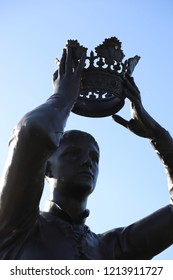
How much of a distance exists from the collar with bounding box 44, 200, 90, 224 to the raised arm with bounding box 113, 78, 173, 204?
0.90 m

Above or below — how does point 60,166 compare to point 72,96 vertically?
below

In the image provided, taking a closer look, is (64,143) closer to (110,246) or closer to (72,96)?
(72,96)

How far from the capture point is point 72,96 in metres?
6.47

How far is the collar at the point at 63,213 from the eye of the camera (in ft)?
22.1

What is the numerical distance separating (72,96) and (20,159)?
0.99 m

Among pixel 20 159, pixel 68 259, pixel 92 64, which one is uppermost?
pixel 92 64

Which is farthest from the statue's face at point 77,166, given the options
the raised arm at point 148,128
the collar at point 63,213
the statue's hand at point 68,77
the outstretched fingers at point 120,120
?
the statue's hand at point 68,77

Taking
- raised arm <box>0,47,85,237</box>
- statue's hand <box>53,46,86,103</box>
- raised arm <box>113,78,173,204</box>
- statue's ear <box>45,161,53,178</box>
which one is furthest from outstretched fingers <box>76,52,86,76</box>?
statue's ear <box>45,161,53,178</box>

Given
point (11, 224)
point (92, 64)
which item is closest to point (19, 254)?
point (11, 224)

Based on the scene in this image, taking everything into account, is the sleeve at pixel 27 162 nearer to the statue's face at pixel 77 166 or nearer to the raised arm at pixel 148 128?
the statue's face at pixel 77 166

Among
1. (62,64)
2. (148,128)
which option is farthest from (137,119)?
(62,64)

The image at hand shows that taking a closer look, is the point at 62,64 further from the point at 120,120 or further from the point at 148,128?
the point at 148,128

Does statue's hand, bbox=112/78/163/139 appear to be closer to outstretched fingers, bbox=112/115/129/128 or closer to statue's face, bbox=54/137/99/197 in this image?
outstretched fingers, bbox=112/115/129/128

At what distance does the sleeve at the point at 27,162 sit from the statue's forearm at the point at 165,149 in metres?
1.37
